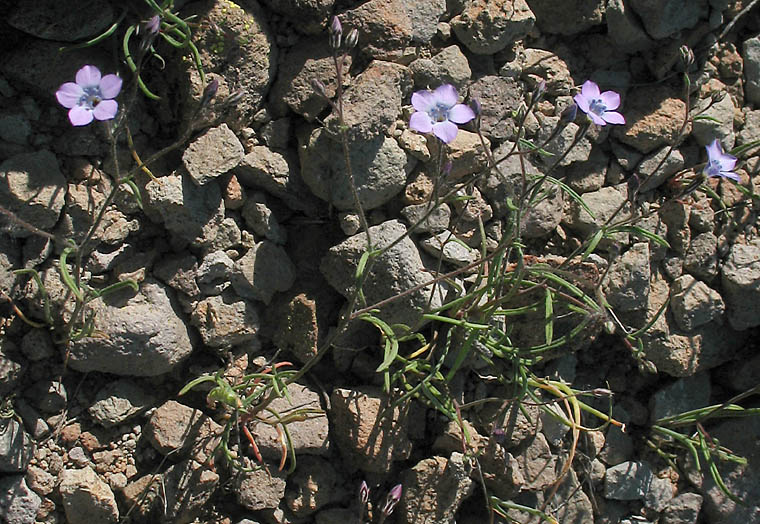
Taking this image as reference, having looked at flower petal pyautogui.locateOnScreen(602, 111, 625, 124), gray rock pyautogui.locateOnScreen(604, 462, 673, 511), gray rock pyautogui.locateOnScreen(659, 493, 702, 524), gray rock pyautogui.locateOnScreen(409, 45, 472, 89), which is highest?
gray rock pyautogui.locateOnScreen(409, 45, 472, 89)

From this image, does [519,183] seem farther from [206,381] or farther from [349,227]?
[206,381]

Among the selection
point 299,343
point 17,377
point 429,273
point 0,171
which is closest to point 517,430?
point 429,273

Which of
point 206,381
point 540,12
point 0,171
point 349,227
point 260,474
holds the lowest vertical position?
point 260,474

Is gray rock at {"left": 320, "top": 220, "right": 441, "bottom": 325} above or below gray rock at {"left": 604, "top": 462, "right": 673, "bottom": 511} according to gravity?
above

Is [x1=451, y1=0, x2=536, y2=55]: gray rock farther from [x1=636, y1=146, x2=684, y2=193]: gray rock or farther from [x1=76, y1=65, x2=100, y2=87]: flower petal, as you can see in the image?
[x1=76, y1=65, x2=100, y2=87]: flower petal

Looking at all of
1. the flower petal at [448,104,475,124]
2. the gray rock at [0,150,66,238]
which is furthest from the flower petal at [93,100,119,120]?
the flower petal at [448,104,475,124]

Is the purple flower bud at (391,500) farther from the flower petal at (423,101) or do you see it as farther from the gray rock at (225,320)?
the flower petal at (423,101)

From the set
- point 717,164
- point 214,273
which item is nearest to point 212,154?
point 214,273

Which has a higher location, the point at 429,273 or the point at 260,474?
the point at 429,273
